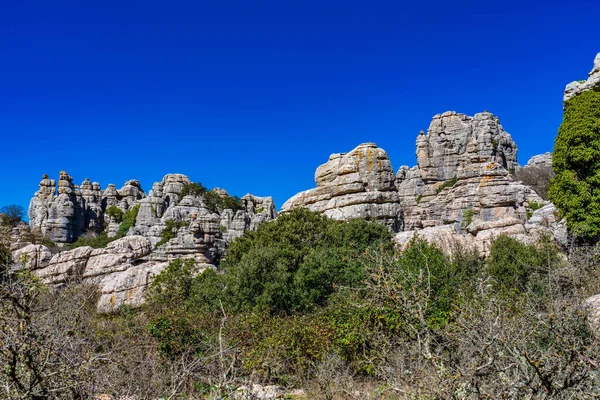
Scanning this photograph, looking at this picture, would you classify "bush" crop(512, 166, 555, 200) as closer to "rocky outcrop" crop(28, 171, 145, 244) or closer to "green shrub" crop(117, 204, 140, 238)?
"green shrub" crop(117, 204, 140, 238)

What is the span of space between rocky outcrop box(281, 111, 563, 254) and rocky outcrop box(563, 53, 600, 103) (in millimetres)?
5767

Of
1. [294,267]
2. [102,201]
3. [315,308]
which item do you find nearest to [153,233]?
[102,201]

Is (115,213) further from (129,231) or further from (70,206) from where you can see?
(129,231)

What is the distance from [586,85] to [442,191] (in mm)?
36415

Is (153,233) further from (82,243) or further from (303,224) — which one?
(303,224)

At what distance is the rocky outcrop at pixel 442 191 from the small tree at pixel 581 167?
186 cm

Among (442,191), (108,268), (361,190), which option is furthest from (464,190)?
(108,268)

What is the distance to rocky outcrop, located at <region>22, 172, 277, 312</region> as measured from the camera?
2306 centimetres

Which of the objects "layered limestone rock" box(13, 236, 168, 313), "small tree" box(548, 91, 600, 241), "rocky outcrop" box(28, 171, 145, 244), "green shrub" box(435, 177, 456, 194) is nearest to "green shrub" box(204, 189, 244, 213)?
"rocky outcrop" box(28, 171, 145, 244)

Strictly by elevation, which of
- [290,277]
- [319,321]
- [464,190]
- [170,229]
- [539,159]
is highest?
[539,159]

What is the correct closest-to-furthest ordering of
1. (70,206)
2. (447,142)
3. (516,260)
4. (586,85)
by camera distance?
(516,260)
(586,85)
(70,206)
(447,142)

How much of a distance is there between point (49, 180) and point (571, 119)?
50.7 meters

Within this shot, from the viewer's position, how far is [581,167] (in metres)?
17.4

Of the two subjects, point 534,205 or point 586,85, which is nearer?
point 586,85
